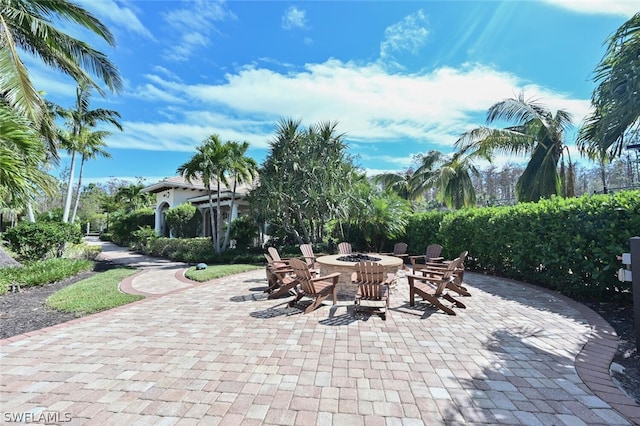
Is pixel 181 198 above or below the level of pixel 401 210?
above

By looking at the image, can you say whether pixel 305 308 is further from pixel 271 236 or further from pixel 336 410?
pixel 271 236

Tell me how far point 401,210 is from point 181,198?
17607mm

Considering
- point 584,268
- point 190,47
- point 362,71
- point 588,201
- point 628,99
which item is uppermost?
point 190,47

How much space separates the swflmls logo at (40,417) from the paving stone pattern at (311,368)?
0.10 feet

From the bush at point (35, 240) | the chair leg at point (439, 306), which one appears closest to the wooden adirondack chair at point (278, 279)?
the chair leg at point (439, 306)

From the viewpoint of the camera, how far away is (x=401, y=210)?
51.2 feet

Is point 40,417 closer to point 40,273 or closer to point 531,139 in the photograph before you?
point 40,273

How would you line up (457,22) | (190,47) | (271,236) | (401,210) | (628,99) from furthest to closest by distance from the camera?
(271,236)
(401,210)
(190,47)
(457,22)
(628,99)

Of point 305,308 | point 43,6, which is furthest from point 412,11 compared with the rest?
point 43,6

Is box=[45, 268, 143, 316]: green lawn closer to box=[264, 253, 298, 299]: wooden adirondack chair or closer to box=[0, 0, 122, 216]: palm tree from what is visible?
box=[0, 0, 122, 216]: palm tree

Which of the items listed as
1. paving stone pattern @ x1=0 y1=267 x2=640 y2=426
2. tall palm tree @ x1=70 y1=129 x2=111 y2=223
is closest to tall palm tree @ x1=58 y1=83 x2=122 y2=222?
tall palm tree @ x1=70 y1=129 x2=111 y2=223

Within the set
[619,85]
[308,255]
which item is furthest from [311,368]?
[308,255]

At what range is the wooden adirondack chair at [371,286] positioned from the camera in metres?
5.85

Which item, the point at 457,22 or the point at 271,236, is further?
the point at 271,236
